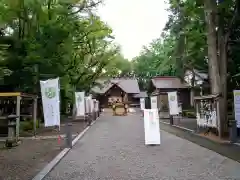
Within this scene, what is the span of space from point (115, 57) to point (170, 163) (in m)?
28.4

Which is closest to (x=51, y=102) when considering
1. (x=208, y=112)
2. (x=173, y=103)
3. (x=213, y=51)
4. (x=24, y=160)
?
(x=24, y=160)

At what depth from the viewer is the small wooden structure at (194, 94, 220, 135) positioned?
583 inches

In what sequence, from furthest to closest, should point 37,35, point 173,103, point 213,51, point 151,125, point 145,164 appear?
point 173,103, point 37,35, point 213,51, point 151,125, point 145,164

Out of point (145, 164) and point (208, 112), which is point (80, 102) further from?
point (145, 164)

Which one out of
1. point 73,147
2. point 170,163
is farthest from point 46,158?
point 170,163

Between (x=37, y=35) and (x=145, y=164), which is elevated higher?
(x=37, y=35)

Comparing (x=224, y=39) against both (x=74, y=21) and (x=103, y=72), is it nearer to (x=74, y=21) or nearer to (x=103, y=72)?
(x=74, y=21)

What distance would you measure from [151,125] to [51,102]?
4940mm

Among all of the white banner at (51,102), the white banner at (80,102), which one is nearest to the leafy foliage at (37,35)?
the white banner at (80,102)

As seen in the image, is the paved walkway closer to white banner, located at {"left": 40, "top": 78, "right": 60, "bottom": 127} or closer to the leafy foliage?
white banner, located at {"left": 40, "top": 78, "right": 60, "bottom": 127}

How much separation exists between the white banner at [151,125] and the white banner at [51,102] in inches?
175

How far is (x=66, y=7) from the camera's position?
23594mm

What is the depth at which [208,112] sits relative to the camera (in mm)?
15766

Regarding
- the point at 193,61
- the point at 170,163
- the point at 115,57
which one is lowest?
the point at 170,163
